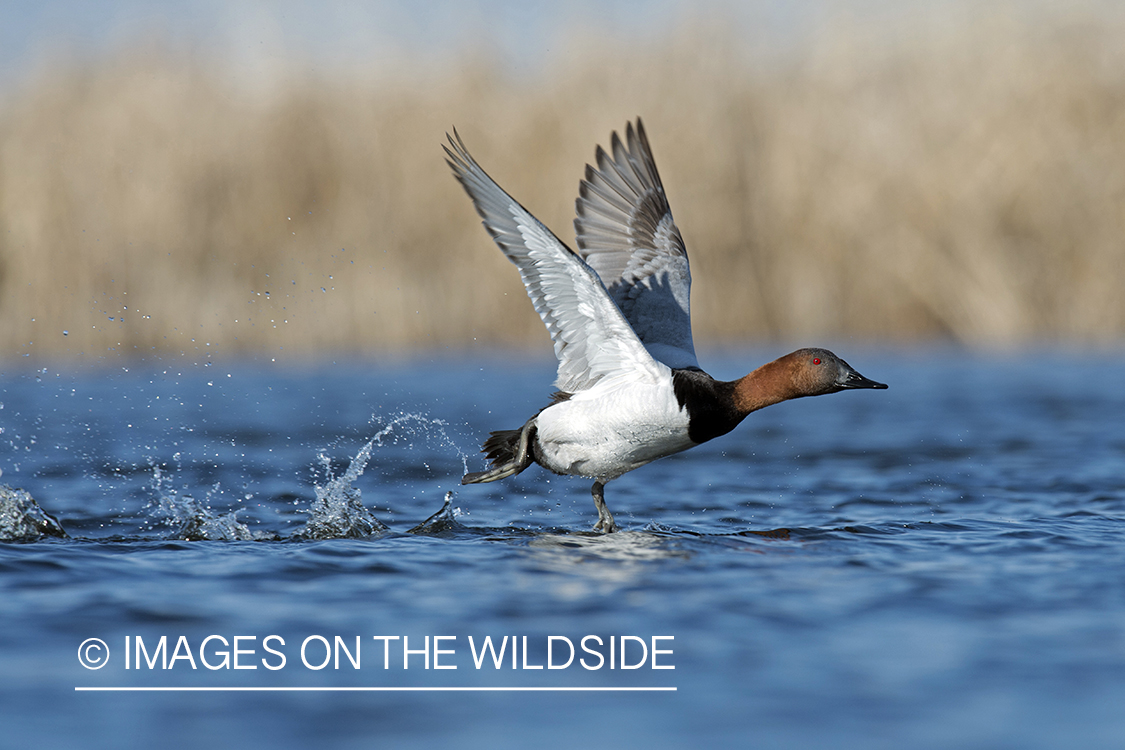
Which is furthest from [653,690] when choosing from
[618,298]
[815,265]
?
[815,265]

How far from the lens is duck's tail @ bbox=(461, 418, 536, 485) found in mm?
6488

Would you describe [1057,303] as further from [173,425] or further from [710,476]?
[173,425]

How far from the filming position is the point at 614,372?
6262mm

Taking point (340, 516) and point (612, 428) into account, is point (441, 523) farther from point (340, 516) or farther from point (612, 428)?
point (612, 428)

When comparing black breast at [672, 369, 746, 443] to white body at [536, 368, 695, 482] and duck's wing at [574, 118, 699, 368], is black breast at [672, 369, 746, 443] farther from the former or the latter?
duck's wing at [574, 118, 699, 368]

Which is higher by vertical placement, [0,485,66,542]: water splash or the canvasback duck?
the canvasback duck

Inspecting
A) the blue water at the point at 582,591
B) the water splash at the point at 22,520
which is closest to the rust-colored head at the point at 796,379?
the blue water at the point at 582,591

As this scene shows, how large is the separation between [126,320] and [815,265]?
7696 millimetres

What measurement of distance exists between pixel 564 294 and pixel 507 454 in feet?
4.10

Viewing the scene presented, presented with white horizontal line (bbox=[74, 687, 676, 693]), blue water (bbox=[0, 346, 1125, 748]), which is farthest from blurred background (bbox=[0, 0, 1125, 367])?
white horizontal line (bbox=[74, 687, 676, 693])

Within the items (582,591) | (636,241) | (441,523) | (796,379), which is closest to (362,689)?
(582,591)

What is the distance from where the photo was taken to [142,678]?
12.5 ft

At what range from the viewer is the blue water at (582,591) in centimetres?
348

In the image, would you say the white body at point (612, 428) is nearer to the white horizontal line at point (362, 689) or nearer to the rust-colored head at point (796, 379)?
the rust-colored head at point (796, 379)
